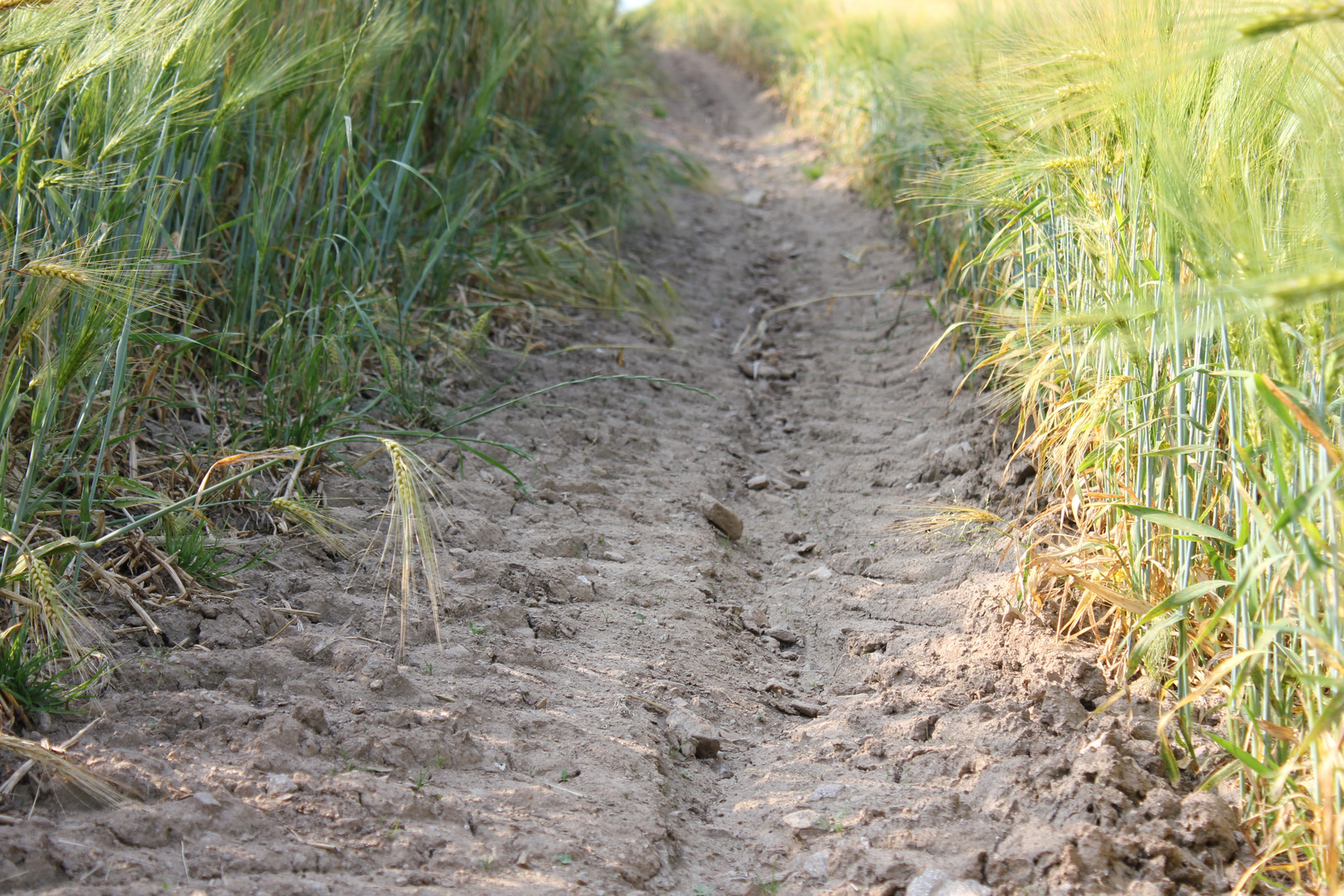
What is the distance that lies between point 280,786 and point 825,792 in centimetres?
90

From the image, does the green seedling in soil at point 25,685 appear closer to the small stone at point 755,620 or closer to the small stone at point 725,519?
the small stone at point 755,620

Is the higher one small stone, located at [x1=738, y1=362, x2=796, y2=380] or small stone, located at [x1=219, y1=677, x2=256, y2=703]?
small stone, located at [x1=738, y1=362, x2=796, y2=380]

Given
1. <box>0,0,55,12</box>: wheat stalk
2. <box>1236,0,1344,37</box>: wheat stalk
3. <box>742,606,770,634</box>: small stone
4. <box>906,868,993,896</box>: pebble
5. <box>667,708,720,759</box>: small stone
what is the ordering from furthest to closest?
1. <box>742,606,770,634</box>: small stone
2. <box>667,708,720,759</box>: small stone
3. <box>0,0,55,12</box>: wheat stalk
4. <box>906,868,993,896</box>: pebble
5. <box>1236,0,1344,37</box>: wheat stalk

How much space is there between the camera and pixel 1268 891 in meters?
1.42

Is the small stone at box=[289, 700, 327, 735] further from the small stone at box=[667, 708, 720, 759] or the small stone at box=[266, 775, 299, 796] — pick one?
the small stone at box=[667, 708, 720, 759]

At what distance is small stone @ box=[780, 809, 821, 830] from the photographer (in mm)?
1597

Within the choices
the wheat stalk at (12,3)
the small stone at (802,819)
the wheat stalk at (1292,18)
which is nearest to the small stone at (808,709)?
the small stone at (802,819)

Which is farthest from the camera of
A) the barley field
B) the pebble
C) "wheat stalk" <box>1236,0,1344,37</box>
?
the pebble

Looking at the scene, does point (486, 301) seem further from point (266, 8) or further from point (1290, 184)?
point (1290, 184)

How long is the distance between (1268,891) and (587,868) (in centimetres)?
102

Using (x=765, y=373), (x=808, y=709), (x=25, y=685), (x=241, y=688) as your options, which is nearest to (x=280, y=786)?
(x=241, y=688)

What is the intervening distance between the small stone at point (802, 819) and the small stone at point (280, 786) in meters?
0.80

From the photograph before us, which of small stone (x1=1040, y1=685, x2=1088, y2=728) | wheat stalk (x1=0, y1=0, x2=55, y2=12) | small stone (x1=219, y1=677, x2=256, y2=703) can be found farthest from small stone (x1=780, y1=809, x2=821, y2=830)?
wheat stalk (x1=0, y1=0, x2=55, y2=12)

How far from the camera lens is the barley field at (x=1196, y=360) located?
1312 mm
